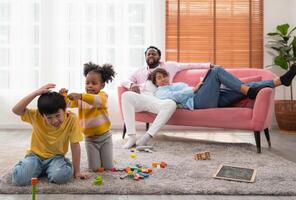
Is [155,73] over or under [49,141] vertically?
over

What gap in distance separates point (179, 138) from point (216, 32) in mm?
1637

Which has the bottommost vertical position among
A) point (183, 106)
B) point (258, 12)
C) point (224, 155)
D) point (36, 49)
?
point (224, 155)

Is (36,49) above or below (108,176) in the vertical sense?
above

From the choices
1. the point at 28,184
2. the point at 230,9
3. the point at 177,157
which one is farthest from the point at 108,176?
the point at 230,9

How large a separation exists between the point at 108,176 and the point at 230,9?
11.1ft

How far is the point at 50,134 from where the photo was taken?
2066 mm

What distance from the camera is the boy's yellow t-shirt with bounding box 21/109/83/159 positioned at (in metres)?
2.06

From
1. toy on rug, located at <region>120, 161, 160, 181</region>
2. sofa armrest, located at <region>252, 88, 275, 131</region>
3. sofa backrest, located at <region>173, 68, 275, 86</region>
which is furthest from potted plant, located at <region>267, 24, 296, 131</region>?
toy on rug, located at <region>120, 161, 160, 181</region>

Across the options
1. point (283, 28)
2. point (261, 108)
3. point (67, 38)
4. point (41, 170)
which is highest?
point (283, 28)

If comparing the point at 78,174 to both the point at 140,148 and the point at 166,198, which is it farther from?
the point at 140,148

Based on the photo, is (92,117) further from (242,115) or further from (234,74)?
(234,74)

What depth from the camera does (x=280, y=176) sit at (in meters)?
2.26

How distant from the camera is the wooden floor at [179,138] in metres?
1.83

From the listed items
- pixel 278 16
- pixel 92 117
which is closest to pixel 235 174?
pixel 92 117
